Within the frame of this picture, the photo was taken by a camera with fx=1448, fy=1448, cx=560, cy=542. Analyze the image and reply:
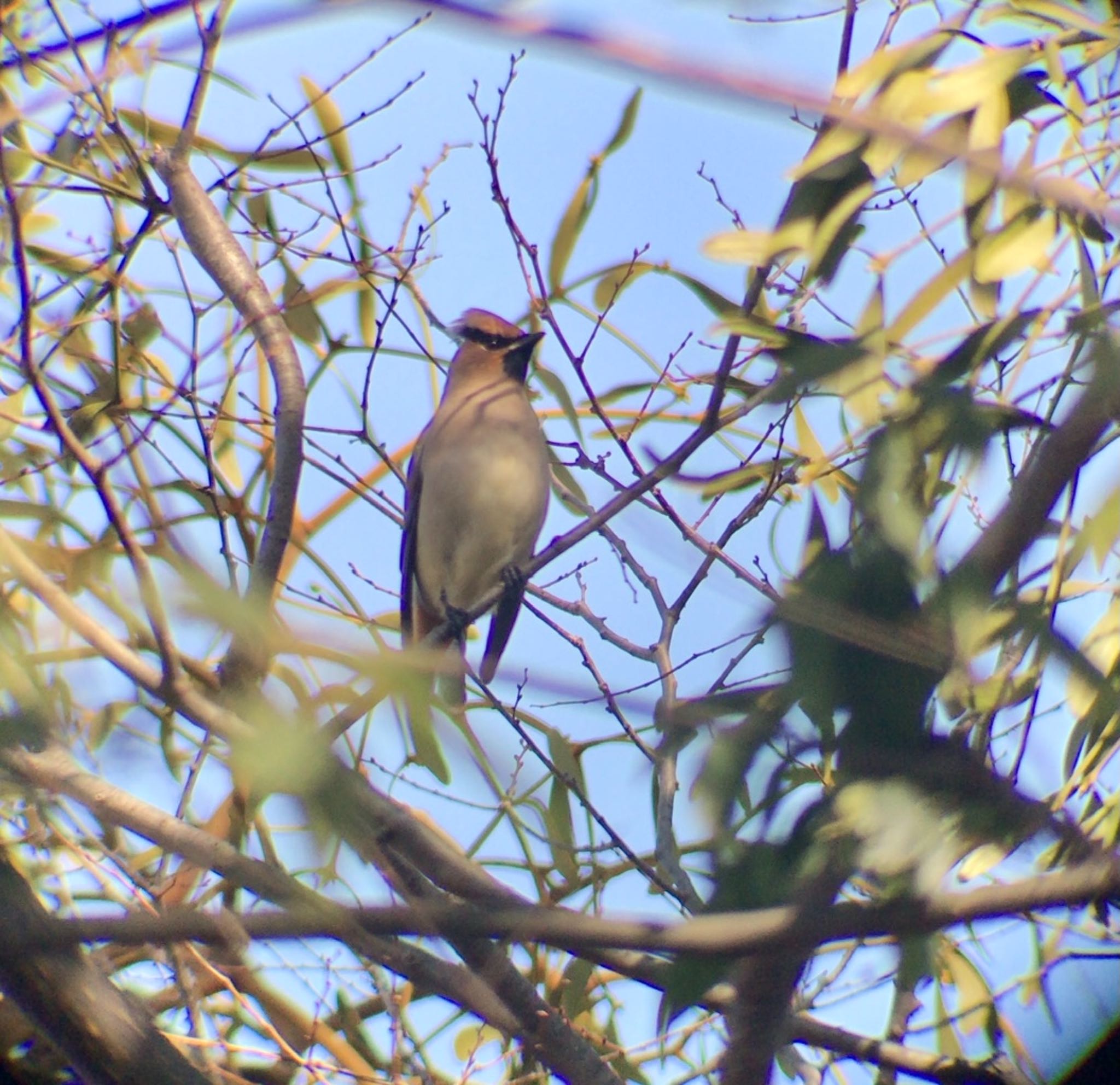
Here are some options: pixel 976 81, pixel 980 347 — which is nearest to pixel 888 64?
pixel 976 81

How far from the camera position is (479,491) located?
14.1 ft

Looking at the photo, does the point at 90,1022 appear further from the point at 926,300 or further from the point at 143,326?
the point at 143,326

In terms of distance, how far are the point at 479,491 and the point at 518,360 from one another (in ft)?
1.50

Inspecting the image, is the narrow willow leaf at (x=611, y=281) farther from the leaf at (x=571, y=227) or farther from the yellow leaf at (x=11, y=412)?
the yellow leaf at (x=11, y=412)

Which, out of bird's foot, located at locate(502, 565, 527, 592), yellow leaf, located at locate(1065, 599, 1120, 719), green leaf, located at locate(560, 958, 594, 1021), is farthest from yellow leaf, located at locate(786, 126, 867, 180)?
green leaf, located at locate(560, 958, 594, 1021)

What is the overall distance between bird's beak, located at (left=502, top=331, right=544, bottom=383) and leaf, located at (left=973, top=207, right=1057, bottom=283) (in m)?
2.62

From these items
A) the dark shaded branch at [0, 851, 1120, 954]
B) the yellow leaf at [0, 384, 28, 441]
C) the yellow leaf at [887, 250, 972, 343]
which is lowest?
the dark shaded branch at [0, 851, 1120, 954]

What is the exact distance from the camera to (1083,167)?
1789 mm

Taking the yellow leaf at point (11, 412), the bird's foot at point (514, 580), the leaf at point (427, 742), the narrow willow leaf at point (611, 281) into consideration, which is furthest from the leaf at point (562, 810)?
the yellow leaf at point (11, 412)

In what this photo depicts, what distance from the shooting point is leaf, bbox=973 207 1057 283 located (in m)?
1.67

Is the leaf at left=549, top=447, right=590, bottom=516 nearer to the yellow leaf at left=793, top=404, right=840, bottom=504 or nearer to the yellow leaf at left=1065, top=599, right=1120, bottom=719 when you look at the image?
the yellow leaf at left=793, top=404, right=840, bottom=504

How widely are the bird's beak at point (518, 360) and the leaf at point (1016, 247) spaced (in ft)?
8.58

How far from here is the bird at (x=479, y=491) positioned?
167 inches

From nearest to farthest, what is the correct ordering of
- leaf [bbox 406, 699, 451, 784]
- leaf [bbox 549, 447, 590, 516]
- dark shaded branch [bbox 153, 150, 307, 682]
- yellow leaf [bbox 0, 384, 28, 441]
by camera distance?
1. leaf [bbox 406, 699, 451, 784]
2. dark shaded branch [bbox 153, 150, 307, 682]
3. yellow leaf [bbox 0, 384, 28, 441]
4. leaf [bbox 549, 447, 590, 516]
